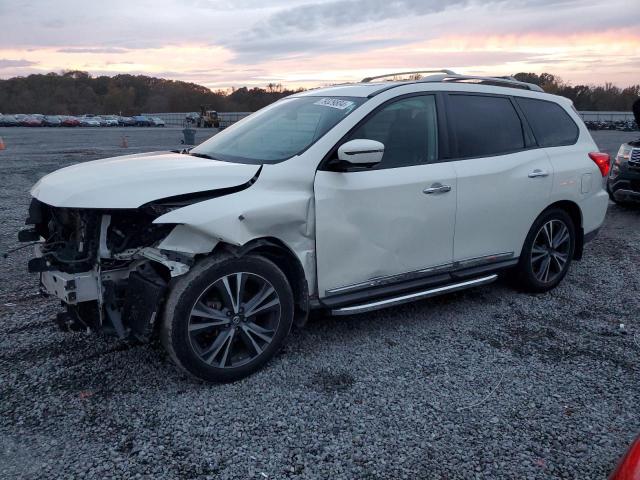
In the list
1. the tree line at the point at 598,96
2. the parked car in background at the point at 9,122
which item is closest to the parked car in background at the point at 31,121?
the parked car in background at the point at 9,122

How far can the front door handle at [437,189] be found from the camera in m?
4.19

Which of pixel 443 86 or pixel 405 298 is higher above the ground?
pixel 443 86

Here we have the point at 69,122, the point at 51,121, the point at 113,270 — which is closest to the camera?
the point at 113,270

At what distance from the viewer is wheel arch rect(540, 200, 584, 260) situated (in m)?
Result: 5.31

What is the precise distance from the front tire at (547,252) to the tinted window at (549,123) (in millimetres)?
676

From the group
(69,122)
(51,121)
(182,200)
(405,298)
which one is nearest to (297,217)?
(182,200)

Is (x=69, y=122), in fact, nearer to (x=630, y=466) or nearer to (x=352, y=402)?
(x=352, y=402)

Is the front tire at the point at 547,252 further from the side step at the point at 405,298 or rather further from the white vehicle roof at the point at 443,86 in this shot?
the white vehicle roof at the point at 443,86

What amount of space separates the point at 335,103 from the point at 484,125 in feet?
4.44

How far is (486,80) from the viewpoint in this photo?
4949 mm

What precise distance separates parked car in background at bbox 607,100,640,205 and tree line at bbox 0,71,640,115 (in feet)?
237

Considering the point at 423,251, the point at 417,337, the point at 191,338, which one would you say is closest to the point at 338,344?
the point at 417,337

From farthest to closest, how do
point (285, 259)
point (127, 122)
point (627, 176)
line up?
point (127, 122), point (627, 176), point (285, 259)

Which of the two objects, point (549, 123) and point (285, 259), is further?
point (549, 123)
